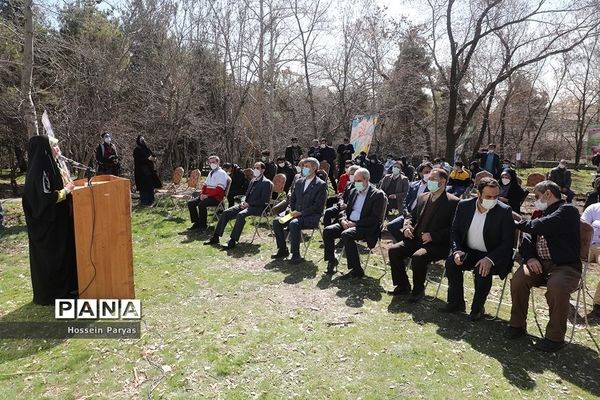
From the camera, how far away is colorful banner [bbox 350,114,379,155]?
14812mm

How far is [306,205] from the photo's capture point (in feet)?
22.5

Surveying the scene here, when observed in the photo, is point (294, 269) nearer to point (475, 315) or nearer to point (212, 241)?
point (212, 241)

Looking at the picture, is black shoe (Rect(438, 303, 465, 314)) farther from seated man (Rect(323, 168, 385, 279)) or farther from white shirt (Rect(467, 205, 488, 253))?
seated man (Rect(323, 168, 385, 279))

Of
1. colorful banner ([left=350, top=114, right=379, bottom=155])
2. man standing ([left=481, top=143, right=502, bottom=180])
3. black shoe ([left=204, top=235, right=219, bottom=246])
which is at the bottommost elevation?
black shoe ([left=204, top=235, right=219, bottom=246])

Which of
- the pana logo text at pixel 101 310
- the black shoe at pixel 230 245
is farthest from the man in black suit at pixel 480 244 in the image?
the black shoe at pixel 230 245

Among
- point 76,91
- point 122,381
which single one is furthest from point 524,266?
point 76,91

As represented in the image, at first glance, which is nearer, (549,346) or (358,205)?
(549,346)

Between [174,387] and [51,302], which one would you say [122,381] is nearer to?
[174,387]

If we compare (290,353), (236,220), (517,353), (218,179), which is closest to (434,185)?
(517,353)

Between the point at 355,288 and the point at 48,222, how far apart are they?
12.0 feet

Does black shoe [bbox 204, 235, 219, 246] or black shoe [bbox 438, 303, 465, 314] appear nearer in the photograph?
black shoe [bbox 438, 303, 465, 314]

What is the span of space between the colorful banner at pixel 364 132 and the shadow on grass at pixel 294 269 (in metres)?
8.80

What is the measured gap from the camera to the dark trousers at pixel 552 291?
3.94 m

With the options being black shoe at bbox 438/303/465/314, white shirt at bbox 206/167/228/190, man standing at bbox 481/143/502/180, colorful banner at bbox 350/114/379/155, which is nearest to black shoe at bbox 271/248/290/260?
white shirt at bbox 206/167/228/190
